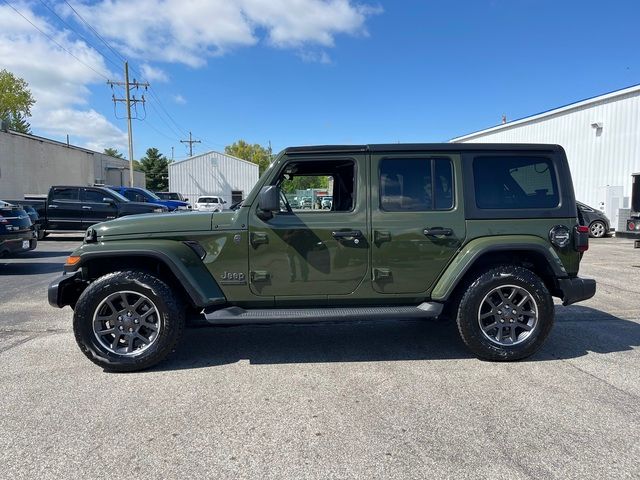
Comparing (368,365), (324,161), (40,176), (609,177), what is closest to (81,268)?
(324,161)

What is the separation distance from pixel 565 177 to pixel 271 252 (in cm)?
291

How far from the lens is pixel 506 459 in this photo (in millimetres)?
2682

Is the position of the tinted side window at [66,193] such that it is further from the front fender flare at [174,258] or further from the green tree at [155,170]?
the green tree at [155,170]

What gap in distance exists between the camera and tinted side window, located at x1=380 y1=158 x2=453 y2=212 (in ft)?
14.0

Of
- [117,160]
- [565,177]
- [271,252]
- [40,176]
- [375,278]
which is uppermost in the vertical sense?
[117,160]

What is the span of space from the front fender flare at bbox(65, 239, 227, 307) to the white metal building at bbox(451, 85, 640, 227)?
748 inches

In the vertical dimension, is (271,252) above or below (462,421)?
above

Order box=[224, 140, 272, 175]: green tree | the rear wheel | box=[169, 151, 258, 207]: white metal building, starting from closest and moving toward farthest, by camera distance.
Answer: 1. the rear wheel
2. box=[169, 151, 258, 207]: white metal building
3. box=[224, 140, 272, 175]: green tree

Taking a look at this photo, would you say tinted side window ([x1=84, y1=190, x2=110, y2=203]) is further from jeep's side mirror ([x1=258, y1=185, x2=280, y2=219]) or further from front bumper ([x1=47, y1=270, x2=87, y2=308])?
jeep's side mirror ([x1=258, y1=185, x2=280, y2=219])

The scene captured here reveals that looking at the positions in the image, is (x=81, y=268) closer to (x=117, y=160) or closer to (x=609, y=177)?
(x=609, y=177)

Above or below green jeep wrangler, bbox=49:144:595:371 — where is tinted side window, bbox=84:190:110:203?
above

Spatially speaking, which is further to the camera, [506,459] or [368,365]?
[368,365]

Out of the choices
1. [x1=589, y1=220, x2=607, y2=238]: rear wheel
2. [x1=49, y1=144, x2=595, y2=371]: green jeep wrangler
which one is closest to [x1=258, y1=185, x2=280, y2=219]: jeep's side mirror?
[x1=49, y1=144, x2=595, y2=371]: green jeep wrangler

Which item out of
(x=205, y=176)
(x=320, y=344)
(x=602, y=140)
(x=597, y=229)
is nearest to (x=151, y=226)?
(x=320, y=344)
